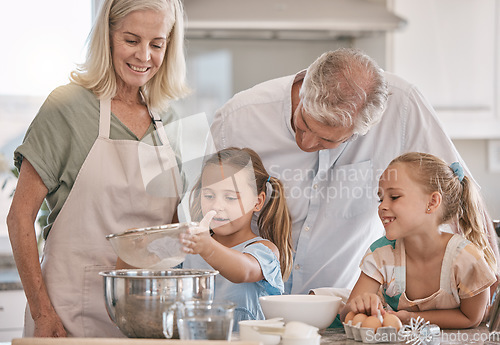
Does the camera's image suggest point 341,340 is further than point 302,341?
Yes

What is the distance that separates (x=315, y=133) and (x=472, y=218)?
16.5 inches

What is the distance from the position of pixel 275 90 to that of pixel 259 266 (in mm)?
575

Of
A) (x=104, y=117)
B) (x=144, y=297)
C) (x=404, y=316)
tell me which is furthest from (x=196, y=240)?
(x=104, y=117)

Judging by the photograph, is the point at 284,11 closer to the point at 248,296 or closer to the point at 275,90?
the point at 275,90

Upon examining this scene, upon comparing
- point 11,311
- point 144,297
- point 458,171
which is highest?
point 458,171

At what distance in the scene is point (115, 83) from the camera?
156 cm

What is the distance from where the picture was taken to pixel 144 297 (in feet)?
3.36

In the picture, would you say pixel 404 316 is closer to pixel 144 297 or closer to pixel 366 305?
pixel 366 305

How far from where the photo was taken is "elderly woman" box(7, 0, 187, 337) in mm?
1462

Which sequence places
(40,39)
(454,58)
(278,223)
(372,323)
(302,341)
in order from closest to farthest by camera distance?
(302,341) → (372,323) → (278,223) → (40,39) → (454,58)

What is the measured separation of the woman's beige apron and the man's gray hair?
372 millimetres

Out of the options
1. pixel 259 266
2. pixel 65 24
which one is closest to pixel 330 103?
pixel 259 266

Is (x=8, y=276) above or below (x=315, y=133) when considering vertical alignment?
below

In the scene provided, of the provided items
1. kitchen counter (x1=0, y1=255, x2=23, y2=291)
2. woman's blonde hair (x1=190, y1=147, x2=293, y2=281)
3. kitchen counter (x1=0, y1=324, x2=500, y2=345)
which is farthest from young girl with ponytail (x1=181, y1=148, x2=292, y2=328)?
kitchen counter (x1=0, y1=255, x2=23, y2=291)
